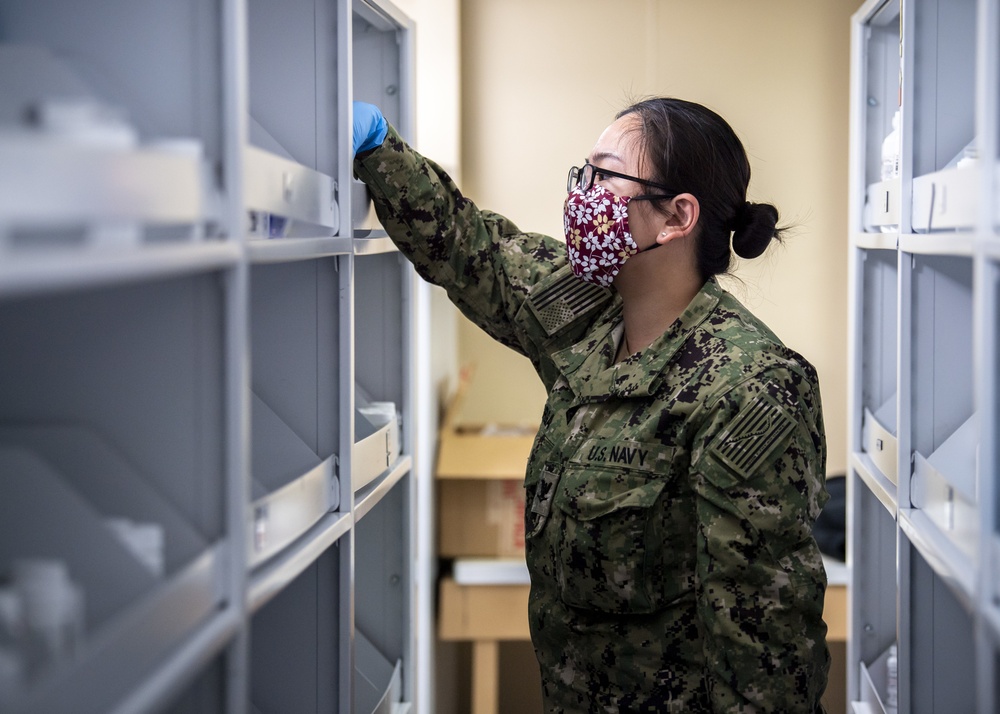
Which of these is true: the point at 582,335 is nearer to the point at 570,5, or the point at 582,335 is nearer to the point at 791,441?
the point at 791,441

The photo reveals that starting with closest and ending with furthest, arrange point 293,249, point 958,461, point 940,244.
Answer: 1. point 293,249
2. point 940,244
3. point 958,461

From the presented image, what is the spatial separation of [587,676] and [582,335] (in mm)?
596

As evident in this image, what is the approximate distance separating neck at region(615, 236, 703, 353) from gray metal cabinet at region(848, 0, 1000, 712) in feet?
1.18

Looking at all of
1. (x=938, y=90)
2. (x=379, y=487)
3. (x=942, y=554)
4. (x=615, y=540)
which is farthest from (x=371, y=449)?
(x=938, y=90)

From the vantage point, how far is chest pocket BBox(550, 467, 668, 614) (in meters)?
1.53

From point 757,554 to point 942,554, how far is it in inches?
Result: 9.7

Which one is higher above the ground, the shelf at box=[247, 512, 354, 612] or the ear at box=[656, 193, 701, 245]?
the ear at box=[656, 193, 701, 245]

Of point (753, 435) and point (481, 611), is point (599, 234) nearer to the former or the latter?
point (753, 435)

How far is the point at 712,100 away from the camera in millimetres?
3309

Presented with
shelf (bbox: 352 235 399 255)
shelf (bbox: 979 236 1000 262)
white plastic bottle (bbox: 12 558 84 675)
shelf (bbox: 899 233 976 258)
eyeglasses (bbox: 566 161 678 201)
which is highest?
eyeglasses (bbox: 566 161 678 201)

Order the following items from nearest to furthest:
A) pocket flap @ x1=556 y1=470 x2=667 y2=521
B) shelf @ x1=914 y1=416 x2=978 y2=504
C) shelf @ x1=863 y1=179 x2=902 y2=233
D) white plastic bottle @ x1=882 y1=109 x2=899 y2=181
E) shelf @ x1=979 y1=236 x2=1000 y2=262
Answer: shelf @ x1=979 y1=236 x2=1000 y2=262 → shelf @ x1=914 y1=416 x2=978 y2=504 → pocket flap @ x1=556 y1=470 x2=667 y2=521 → shelf @ x1=863 y1=179 x2=902 y2=233 → white plastic bottle @ x1=882 y1=109 x2=899 y2=181

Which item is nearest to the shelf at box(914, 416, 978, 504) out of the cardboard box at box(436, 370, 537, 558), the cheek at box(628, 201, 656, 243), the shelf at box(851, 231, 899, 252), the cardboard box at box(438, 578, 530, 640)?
the shelf at box(851, 231, 899, 252)

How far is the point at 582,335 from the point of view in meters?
1.76

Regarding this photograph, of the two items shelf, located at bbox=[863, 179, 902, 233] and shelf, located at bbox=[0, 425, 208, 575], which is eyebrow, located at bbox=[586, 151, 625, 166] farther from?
shelf, located at bbox=[0, 425, 208, 575]
